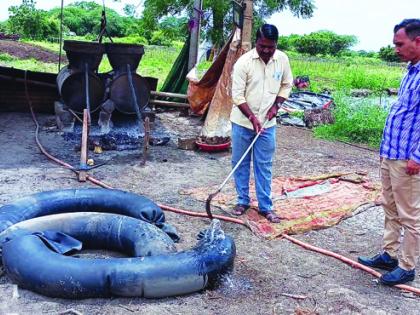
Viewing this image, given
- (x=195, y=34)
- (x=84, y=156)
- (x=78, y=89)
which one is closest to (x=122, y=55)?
(x=78, y=89)

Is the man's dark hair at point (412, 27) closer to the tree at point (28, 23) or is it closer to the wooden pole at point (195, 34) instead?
the wooden pole at point (195, 34)

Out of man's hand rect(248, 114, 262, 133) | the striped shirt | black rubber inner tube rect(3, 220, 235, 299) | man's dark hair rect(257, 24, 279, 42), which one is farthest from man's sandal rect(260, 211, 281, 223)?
man's dark hair rect(257, 24, 279, 42)

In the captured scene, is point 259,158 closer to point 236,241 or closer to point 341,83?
point 236,241

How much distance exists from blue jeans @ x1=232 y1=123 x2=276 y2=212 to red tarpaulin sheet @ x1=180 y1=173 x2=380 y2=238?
0.76 feet

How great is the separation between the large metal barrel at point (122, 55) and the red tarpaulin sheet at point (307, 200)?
3.04 meters

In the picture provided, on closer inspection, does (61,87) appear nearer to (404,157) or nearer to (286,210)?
(286,210)

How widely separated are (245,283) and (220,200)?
1712 mm

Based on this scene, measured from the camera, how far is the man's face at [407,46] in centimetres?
317

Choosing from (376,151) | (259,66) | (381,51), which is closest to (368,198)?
(259,66)

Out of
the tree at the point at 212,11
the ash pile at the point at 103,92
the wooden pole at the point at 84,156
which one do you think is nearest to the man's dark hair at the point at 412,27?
the wooden pole at the point at 84,156

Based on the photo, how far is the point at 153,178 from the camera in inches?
229

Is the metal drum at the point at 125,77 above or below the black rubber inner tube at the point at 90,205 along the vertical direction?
above

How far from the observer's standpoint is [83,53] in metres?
7.44

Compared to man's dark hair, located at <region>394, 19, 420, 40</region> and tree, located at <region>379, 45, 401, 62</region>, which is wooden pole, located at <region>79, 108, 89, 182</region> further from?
tree, located at <region>379, 45, 401, 62</region>
